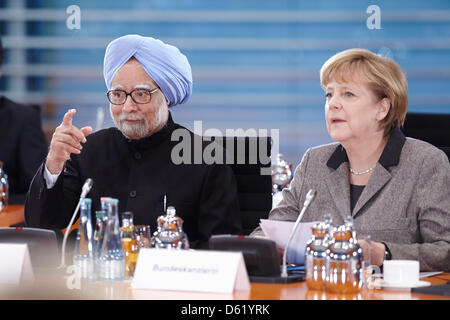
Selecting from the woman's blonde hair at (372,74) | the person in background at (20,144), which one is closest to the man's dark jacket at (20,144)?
the person in background at (20,144)

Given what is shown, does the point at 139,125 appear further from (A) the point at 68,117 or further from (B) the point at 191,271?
(B) the point at 191,271

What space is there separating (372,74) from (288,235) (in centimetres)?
76

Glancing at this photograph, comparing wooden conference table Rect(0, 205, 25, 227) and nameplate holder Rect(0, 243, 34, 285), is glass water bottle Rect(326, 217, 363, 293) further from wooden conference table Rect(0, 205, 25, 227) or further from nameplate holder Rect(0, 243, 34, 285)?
wooden conference table Rect(0, 205, 25, 227)

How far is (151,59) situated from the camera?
8.36ft

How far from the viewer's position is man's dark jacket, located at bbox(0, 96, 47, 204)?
4316 mm

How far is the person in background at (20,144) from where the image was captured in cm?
432

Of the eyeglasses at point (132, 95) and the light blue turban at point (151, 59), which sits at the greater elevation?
the light blue turban at point (151, 59)

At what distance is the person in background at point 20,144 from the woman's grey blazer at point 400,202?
91.3 inches

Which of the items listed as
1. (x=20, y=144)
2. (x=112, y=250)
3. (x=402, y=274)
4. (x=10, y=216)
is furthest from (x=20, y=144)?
(x=402, y=274)

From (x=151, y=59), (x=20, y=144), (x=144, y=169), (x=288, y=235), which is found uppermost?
(x=151, y=59)

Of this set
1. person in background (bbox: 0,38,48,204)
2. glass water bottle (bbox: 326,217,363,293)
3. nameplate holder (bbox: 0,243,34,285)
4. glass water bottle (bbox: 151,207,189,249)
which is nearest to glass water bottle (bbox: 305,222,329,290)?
glass water bottle (bbox: 326,217,363,293)

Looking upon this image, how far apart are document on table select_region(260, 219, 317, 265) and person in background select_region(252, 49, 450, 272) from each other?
341 mm

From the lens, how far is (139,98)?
2562 millimetres

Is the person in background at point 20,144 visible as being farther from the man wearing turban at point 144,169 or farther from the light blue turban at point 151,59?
the light blue turban at point 151,59
